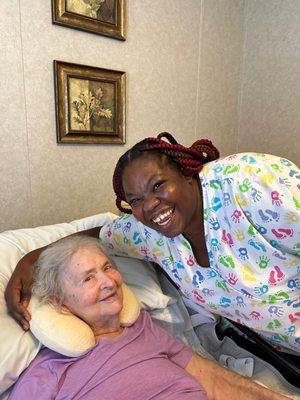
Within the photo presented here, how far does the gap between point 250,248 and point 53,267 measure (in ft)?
2.13

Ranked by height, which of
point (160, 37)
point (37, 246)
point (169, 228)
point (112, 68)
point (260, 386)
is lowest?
point (260, 386)

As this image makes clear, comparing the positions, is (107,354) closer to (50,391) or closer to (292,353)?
(50,391)

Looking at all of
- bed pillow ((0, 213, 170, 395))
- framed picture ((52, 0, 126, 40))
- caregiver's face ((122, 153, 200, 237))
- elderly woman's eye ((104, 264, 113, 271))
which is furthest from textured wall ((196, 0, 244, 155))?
elderly woman's eye ((104, 264, 113, 271))

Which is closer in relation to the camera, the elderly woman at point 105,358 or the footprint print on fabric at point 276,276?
the elderly woman at point 105,358

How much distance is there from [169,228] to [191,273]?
9.7 inches

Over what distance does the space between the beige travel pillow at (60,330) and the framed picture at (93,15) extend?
Result: 1243mm

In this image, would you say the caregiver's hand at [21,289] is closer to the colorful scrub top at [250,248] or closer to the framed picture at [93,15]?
the colorful scrub top at [250,248]

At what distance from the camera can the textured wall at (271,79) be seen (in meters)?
2.11

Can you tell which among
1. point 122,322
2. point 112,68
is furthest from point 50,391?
point 112,68

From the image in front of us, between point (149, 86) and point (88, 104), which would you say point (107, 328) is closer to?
point (88, 104)

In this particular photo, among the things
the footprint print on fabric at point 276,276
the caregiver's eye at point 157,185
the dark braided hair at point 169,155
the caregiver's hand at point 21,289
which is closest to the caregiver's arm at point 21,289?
the caregiver's hand at point 21,289

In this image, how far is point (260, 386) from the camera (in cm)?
103

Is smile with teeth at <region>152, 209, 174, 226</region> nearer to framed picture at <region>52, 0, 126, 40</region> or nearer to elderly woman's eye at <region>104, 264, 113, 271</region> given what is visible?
elderly woman's eye at <region>104, 264, 113, 271</region>

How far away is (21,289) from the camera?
104 centimetres
